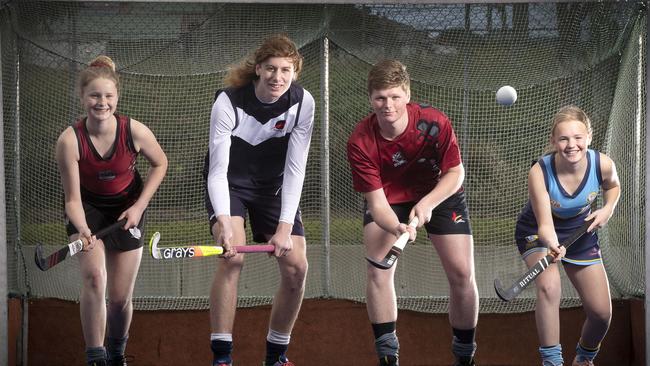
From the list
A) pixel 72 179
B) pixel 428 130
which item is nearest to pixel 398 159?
pixel 428 130

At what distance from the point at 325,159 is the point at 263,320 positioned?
111cm

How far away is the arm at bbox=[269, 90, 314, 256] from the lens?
6.20 metres

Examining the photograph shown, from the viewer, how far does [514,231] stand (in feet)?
23.7

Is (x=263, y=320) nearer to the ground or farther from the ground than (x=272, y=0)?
nearer to the ground

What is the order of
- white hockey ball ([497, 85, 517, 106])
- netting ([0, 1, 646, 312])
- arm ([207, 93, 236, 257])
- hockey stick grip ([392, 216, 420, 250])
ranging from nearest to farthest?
hockey stick grip ([392, 216, 420, 250]), arm ([207, 93, 236, 257]), white hockey ball ([497, 85, 517, 106]), netting ([0, 1, 646, 312])

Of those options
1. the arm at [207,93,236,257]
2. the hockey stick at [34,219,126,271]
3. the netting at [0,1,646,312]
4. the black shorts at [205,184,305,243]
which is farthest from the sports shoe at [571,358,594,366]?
the hockey stick at [34,219,126,271]

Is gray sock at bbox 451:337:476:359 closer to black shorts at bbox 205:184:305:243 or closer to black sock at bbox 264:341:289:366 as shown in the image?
black sock at bbox 264:341:289:366

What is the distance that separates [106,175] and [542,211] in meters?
2.38

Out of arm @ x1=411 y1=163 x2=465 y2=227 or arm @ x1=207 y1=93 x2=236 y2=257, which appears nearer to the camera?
arm @ x1=207 y1=93 x2=236 y2=257

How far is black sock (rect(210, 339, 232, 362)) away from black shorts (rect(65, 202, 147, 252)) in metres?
0.78

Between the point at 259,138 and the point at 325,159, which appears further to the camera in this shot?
the point at 325,159

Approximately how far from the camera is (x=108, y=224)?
6367mm

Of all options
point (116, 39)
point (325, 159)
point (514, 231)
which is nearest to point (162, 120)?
point (116, 39)

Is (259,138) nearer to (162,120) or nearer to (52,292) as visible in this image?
(162,120)
